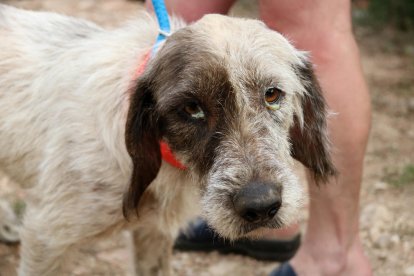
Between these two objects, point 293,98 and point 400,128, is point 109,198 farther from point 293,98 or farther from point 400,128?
point 400,128

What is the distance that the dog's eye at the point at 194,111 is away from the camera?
2508mm

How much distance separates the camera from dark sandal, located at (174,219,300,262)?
13.1ft

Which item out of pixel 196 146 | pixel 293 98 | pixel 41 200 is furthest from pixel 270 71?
pixel 41 200

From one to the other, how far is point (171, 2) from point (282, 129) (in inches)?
45.0

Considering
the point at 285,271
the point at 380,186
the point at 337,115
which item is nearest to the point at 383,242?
the point at 380,186

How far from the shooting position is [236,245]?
4.11 m

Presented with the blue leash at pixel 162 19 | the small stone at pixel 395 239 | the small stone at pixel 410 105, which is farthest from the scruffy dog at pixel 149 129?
the small stone at pixel 410 105

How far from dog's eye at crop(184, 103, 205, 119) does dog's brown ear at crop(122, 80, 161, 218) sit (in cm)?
19

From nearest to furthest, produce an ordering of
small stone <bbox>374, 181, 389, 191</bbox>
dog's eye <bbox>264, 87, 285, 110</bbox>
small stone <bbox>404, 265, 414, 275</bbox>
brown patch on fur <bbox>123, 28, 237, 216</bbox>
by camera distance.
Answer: brown patch on fur <bbox>123, 28, 237, 216</bbox>
dog's eye <bbox>264, 87, 285, 110</bbox>
small stone <bbox>404, 265, 414, 275</bbox>
small stone <bbox>374, 181, 389, 191</bbox>

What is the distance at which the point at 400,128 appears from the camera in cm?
543

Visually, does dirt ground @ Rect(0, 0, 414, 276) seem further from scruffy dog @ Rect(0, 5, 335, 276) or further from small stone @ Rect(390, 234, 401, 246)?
scruffy dog @ Rect(0, 5, 335, 276)

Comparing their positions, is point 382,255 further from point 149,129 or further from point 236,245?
point 149,129

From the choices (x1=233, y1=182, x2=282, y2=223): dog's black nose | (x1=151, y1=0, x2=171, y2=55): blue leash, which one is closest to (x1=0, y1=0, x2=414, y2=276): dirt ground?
(x1=151, y1=0, x2=171, y2=55): blue leash

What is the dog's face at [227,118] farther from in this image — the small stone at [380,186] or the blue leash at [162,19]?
the small stone at [380,186]
